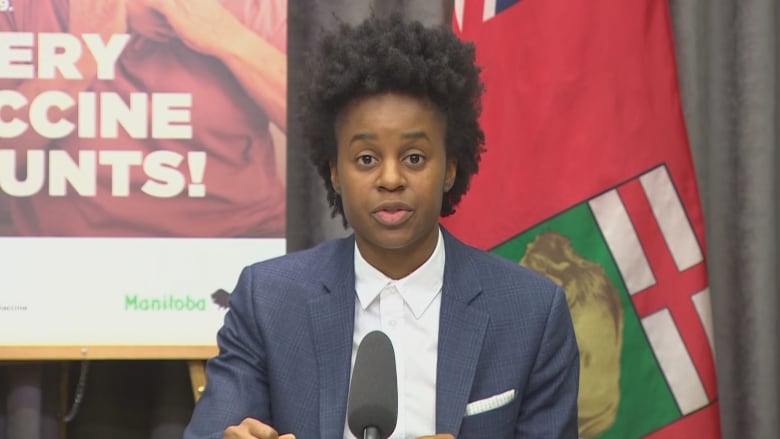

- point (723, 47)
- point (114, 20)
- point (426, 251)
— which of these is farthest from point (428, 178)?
point (723, 47)

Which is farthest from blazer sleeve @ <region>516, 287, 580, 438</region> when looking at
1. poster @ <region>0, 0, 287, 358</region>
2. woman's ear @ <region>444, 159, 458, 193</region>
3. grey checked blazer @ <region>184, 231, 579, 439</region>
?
poster @ <region>0, 0, 287, 358</region>

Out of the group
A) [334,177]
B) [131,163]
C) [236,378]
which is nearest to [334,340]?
[236,378]

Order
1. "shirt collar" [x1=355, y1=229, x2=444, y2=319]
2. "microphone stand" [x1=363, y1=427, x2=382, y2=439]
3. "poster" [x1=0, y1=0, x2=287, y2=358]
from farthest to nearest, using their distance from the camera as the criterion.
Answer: "poster" [x1=0, y1=0, x2=287, y2=358], "shirt collar" [x1=355, y1=229, x2=444, y2=319], "microphone stand" [x1=363, y1=427, x2=382, y2=439]

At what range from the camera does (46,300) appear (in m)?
2.36

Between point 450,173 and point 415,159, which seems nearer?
point 415,159

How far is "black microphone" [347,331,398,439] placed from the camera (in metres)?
1.20

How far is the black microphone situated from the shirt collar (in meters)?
0.42

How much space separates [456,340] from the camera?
1.64 meters

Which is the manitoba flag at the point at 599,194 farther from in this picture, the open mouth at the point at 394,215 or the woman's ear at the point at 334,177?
the open mouth at the point at 394,215

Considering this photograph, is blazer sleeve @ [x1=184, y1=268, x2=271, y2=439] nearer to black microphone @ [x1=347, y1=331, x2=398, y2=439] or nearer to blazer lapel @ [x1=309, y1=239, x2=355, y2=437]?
blazer lapel @ [x1=309, y1=239, x2=355, y2=437]

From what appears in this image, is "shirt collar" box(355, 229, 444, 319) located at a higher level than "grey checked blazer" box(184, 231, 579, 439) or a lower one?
higher

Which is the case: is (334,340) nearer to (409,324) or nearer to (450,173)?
(409,324)

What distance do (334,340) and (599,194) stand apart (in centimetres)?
98

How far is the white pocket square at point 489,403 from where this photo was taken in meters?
1.61
